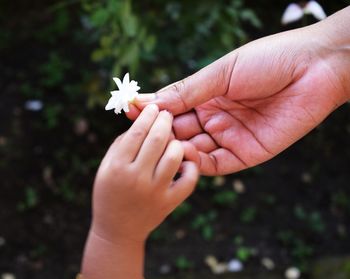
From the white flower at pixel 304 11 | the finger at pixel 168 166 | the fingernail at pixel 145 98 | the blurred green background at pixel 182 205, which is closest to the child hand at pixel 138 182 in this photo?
the finger at pixel 168 166

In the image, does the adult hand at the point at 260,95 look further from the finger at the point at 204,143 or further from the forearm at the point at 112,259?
the forearm at the point at 112,259

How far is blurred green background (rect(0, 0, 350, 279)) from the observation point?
2178 millimetres

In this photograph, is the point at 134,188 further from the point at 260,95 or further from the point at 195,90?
the point at 260,95

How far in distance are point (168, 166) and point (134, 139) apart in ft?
0.30

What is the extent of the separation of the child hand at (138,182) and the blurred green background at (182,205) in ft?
2.98

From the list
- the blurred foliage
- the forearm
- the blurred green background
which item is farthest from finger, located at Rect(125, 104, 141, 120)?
the blurred green background

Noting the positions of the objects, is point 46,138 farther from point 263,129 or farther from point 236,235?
point 263,129

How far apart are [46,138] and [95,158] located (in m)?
0.30

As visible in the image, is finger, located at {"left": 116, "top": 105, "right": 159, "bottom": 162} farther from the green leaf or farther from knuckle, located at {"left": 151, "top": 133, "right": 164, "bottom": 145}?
the green leaf

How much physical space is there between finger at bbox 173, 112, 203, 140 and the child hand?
21 centimetres

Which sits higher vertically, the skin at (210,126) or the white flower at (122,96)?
the white flower at (122,96)

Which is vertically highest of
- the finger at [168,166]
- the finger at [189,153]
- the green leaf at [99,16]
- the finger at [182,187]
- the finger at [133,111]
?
the green leaf at [99,16]

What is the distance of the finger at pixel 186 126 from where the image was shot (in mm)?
1271

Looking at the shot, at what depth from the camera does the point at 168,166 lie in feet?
3.33
